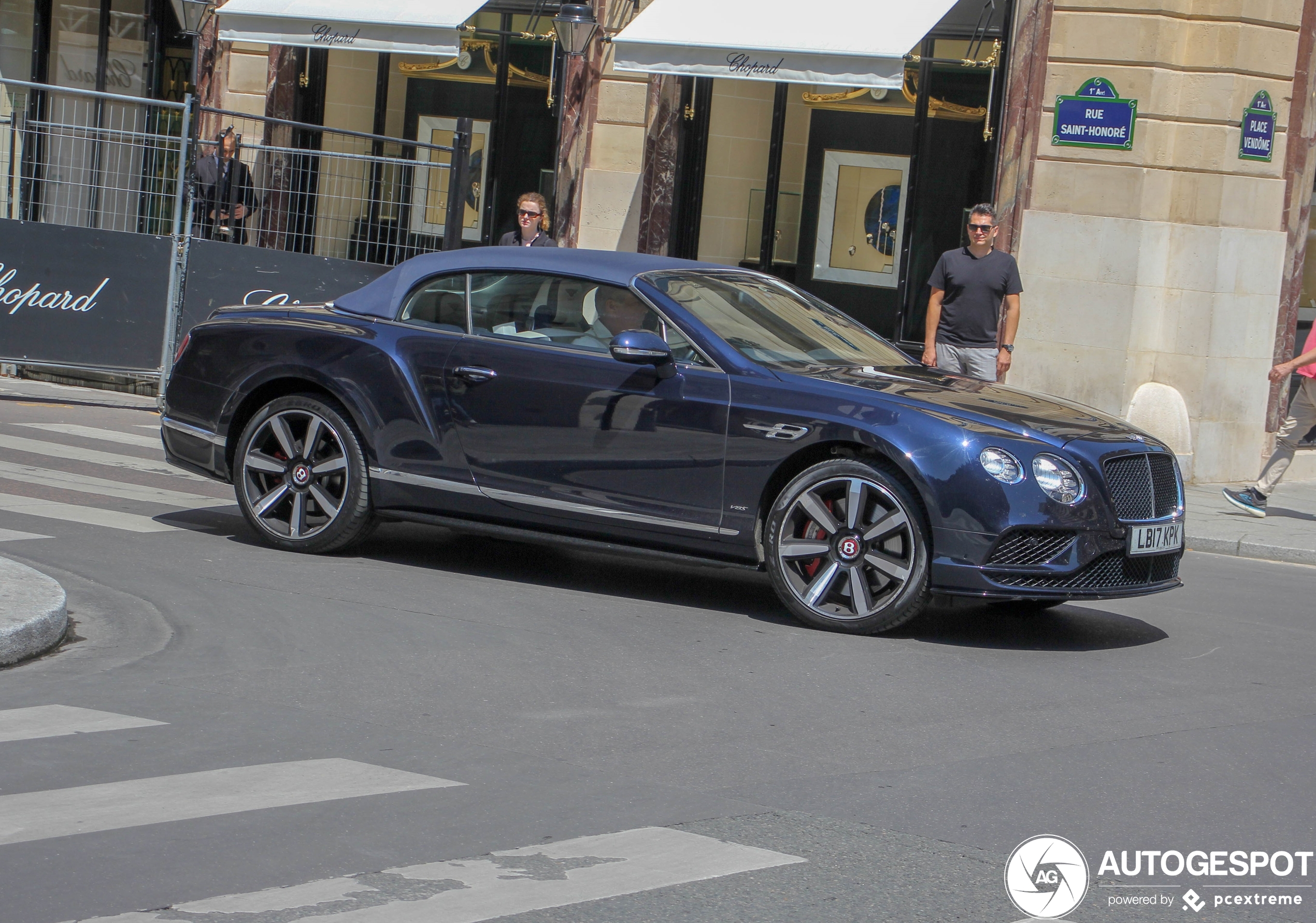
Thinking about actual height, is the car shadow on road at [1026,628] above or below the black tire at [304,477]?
below

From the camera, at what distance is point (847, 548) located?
7.20 metres

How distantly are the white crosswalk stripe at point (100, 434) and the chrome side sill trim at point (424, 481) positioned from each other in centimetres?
Result: 435

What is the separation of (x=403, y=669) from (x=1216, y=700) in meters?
3.03

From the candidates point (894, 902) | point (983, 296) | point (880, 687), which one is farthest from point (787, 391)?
point (983, 296)

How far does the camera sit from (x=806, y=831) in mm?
4555

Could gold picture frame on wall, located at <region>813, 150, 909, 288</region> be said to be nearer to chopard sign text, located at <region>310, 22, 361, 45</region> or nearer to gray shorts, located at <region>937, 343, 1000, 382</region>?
gray shorts, located at <region>937, 343, 1000, 382</region>

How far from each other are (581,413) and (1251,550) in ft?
18.0

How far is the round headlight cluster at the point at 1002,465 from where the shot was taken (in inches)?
272

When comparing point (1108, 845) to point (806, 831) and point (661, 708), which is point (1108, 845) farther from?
point (661, 708)

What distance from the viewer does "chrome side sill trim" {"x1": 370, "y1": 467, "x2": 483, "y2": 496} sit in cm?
798

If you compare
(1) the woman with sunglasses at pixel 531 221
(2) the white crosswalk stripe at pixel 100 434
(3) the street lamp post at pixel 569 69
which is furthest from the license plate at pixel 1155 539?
(3) the street lamp post at pixel 569 69

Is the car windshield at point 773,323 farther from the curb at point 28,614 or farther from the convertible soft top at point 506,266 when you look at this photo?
the curb at point 28,614

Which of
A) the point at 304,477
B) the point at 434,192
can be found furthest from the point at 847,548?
the point at 434,192

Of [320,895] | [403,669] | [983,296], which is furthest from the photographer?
[983,296]
